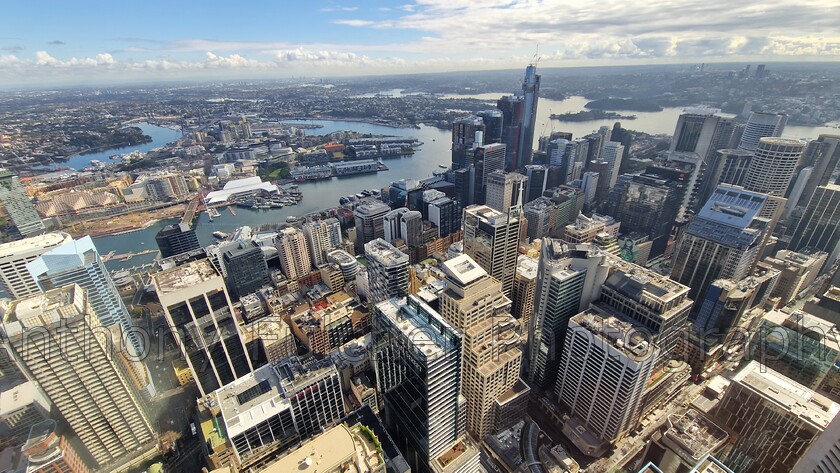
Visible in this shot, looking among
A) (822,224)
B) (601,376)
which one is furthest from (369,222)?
(822,224)

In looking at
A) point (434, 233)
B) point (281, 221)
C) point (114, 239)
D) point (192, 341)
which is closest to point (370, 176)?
point (281, 221)

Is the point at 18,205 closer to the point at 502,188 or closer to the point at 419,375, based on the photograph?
the point at 419,375

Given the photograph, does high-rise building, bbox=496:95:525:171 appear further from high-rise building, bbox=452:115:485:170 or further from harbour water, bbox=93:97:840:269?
harbour water, bbox=93:97:840:269

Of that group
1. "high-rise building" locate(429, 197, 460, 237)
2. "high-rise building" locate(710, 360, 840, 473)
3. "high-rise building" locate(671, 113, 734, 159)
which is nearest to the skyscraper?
"high-rise building" locate(671, 113, 734, 159)

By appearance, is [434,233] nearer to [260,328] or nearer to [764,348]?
[260,328]

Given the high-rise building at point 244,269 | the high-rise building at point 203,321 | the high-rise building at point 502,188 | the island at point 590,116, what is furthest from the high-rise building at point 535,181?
the island at point 590,116

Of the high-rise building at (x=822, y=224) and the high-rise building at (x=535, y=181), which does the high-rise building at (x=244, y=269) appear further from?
the high-rise building at (x=822, y=224)

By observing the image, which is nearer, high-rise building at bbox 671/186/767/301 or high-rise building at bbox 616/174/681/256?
high-rise building at bbox 671/186/767/301
